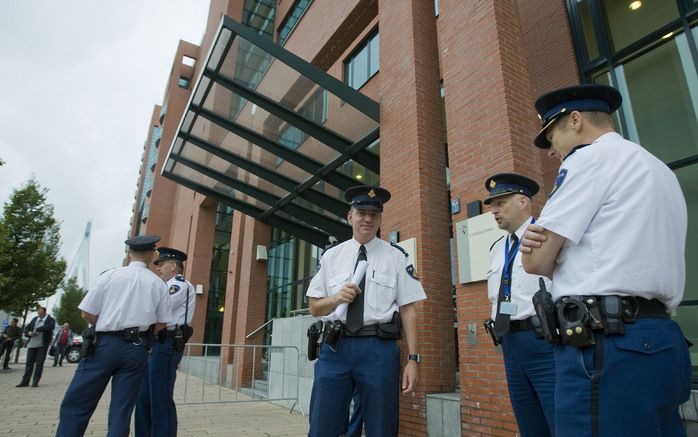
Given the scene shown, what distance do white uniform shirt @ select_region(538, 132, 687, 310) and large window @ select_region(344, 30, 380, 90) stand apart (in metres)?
8.83

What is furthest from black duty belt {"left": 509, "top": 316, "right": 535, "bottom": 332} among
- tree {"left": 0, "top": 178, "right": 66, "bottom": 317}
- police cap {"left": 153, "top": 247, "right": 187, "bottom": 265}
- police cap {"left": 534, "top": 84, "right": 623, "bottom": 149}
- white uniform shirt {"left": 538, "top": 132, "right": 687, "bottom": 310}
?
tree {"left": 0, "top": 178, "right": 66, "bottom": 317}

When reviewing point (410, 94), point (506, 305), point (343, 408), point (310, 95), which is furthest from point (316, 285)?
point (310, 95)

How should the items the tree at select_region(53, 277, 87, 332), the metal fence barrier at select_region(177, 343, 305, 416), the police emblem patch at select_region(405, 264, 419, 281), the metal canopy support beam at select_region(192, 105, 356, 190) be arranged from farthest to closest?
A: the tree at select_region(53, 277, 87, 332)
the metal fence barrier at select_region(177, 343, 305, 416)
the metal canopy support beam at select_region(192, 105, 356, 190)
the police emblem patch at select_region(405, 264, 419, 281)

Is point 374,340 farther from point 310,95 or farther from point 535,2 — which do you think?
point 535,2

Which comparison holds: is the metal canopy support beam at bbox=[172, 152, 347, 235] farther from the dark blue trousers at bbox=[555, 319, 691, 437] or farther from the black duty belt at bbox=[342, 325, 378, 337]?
the dark blue trousers at bbox=[555, 319, 691, 437]

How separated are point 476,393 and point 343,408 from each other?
2584 millimetres

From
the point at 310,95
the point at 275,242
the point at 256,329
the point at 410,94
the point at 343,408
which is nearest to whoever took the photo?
the point at 343,408

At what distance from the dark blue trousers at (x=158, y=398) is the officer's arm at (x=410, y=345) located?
2710mm

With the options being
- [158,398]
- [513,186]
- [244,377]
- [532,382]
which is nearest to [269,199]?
[244,377]

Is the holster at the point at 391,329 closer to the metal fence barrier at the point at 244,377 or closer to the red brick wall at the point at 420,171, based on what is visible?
the red brick wall at the point at 420,171

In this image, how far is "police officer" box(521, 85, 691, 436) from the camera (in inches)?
56.4

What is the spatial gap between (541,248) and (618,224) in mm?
282

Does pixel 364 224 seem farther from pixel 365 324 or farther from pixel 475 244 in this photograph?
pixel 475 244

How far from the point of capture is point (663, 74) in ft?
20.0
